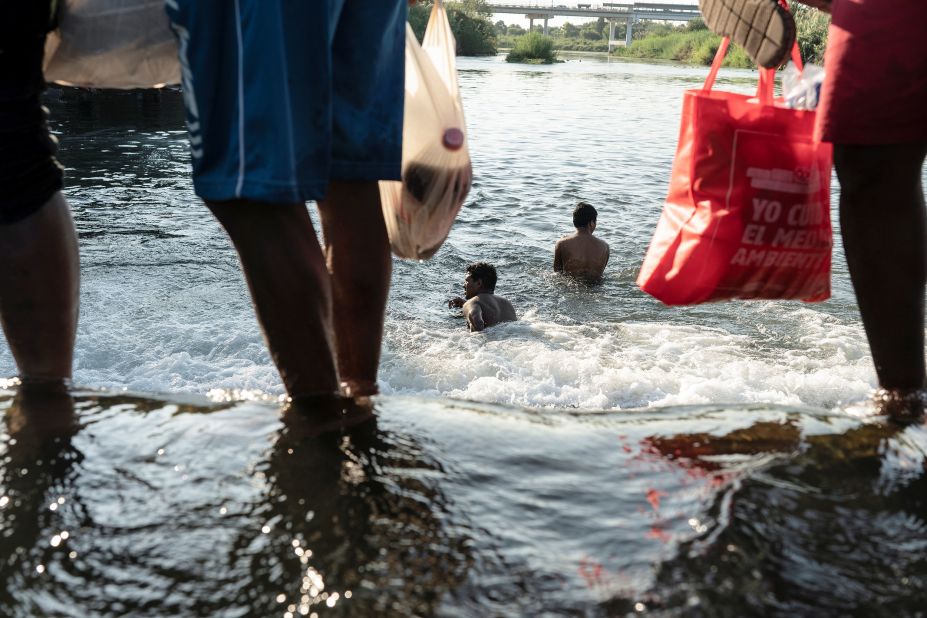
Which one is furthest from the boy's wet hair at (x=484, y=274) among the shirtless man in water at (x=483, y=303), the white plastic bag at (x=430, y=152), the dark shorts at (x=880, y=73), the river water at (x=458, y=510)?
the dark shorts at (x=880, y=73)

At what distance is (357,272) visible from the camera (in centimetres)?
220

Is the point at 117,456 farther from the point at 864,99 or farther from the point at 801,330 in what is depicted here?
the point at 801,330

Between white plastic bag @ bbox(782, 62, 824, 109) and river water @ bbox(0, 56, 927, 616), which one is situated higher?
white plastic bag @ bbox(782, 62, 824, 109)

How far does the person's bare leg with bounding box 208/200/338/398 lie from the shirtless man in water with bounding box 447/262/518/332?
5.20 meters

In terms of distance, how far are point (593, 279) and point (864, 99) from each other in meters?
6.74

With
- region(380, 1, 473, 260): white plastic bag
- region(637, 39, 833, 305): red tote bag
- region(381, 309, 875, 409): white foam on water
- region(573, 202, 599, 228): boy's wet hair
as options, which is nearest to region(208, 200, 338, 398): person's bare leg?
region(380, 1, 473, 260): white plastic bag

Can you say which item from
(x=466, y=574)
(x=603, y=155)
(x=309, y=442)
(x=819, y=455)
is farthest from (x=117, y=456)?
(x=603, y=155)

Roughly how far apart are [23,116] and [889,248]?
1967 millimetres

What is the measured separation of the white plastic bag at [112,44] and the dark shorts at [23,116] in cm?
10

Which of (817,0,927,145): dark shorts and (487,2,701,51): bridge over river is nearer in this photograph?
(817,0,927,145): dark shorts

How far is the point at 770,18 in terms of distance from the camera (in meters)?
2.18

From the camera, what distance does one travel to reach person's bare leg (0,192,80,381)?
202 cm

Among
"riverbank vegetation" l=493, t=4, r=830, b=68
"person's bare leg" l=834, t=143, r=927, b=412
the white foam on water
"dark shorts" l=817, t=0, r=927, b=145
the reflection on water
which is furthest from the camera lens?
"riverbank vegetation" l=493, t=4, r=830, b=68

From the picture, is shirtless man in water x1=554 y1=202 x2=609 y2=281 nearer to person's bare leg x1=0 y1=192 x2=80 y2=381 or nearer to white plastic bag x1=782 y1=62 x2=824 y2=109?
white plastic bag x1=782 y1=62 x2=824 y2=109
